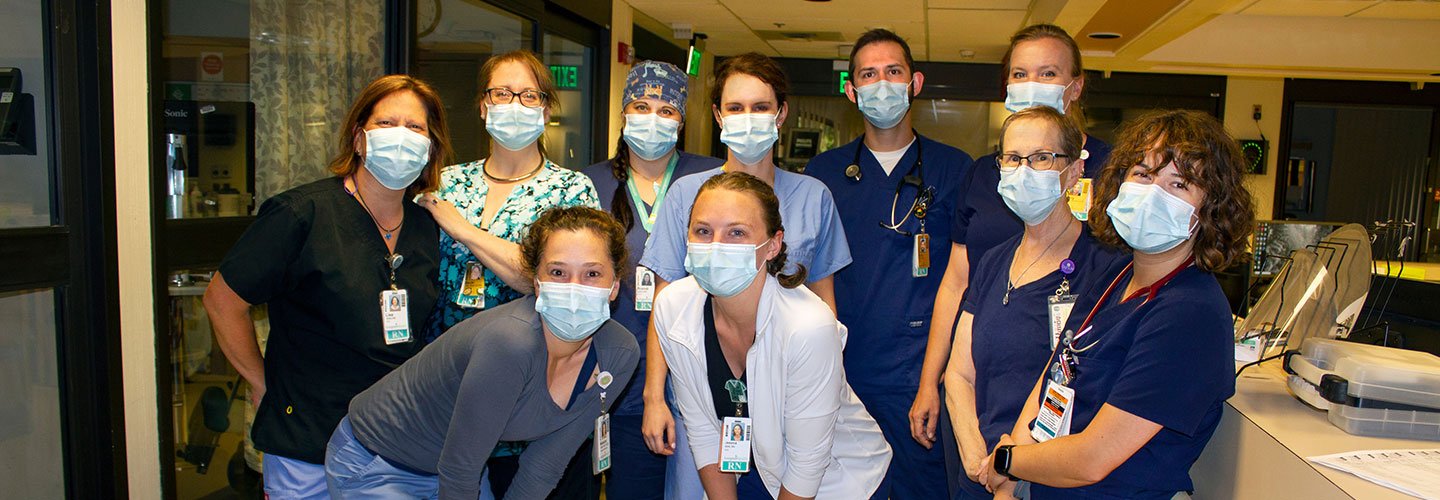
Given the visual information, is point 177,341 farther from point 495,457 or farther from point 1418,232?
point 1418,232

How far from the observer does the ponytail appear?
239 cm

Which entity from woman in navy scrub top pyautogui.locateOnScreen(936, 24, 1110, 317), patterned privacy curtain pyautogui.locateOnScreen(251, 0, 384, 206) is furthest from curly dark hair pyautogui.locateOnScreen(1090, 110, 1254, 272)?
patterned privacy curtain pyautogui.locateOnScreen(251, 0, 384, 206)

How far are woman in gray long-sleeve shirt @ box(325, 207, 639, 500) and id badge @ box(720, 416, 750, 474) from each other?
25cm

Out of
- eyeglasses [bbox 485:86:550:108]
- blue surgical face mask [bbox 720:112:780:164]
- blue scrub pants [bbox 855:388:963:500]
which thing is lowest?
blue scrub pants [bbox 855:388:963:500]

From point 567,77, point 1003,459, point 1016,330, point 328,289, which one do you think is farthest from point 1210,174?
point 567,77

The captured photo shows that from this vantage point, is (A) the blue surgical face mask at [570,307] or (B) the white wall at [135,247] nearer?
(A) the blue surgical face mask at [570,307]

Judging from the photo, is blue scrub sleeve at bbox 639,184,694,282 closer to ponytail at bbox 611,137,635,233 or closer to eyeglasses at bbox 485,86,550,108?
ponytail at bbox 611,137,635,233

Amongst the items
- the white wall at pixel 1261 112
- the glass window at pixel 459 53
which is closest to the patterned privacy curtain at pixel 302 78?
the glass window at pixel 459 53

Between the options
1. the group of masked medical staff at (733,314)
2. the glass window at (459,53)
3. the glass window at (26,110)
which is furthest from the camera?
the glass window at (459,53)

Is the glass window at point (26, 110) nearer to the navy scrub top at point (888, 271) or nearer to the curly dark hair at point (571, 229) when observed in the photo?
the curly dark hair at point (571, 229)

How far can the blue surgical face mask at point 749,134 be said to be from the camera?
7.48 ft

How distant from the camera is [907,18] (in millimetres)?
6930

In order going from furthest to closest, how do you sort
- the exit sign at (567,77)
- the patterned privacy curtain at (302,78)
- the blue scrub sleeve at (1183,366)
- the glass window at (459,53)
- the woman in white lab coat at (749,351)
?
the exit sign at (567,77), the glass window at (459,53), the patterned privacy curtain at (302,78), the woman in white lab coat at (749,351), the blue scrub sleeve at (1183,366)

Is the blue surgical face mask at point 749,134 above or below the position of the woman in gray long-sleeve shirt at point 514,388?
above
